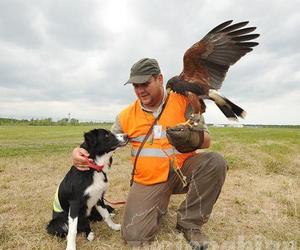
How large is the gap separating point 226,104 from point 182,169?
115 cm

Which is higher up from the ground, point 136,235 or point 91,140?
point 91,140

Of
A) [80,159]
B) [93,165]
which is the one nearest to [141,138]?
[93,165]

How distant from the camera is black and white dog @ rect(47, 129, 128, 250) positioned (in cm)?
501

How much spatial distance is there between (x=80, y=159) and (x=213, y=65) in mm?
2380

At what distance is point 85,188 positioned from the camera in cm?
504

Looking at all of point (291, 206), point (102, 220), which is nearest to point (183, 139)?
point (102, 220)

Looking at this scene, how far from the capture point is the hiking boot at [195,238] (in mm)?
4766

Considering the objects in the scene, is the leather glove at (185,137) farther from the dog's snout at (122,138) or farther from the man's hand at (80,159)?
the man's hand at (80,159)

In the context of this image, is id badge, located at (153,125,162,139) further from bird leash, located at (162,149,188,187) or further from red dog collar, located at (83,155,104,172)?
red dog collar, located at (83,155,104,172)

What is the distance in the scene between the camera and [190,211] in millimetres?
5297

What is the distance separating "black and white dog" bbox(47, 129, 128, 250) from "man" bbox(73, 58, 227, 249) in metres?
0.20

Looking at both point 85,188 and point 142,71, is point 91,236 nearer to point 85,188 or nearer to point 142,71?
point 85,188

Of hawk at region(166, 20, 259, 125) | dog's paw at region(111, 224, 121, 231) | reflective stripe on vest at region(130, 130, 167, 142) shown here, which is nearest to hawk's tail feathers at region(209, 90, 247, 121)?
hawk at region(166, 20, 259, 125)

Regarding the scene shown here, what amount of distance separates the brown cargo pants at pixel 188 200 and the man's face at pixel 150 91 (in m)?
1.05
